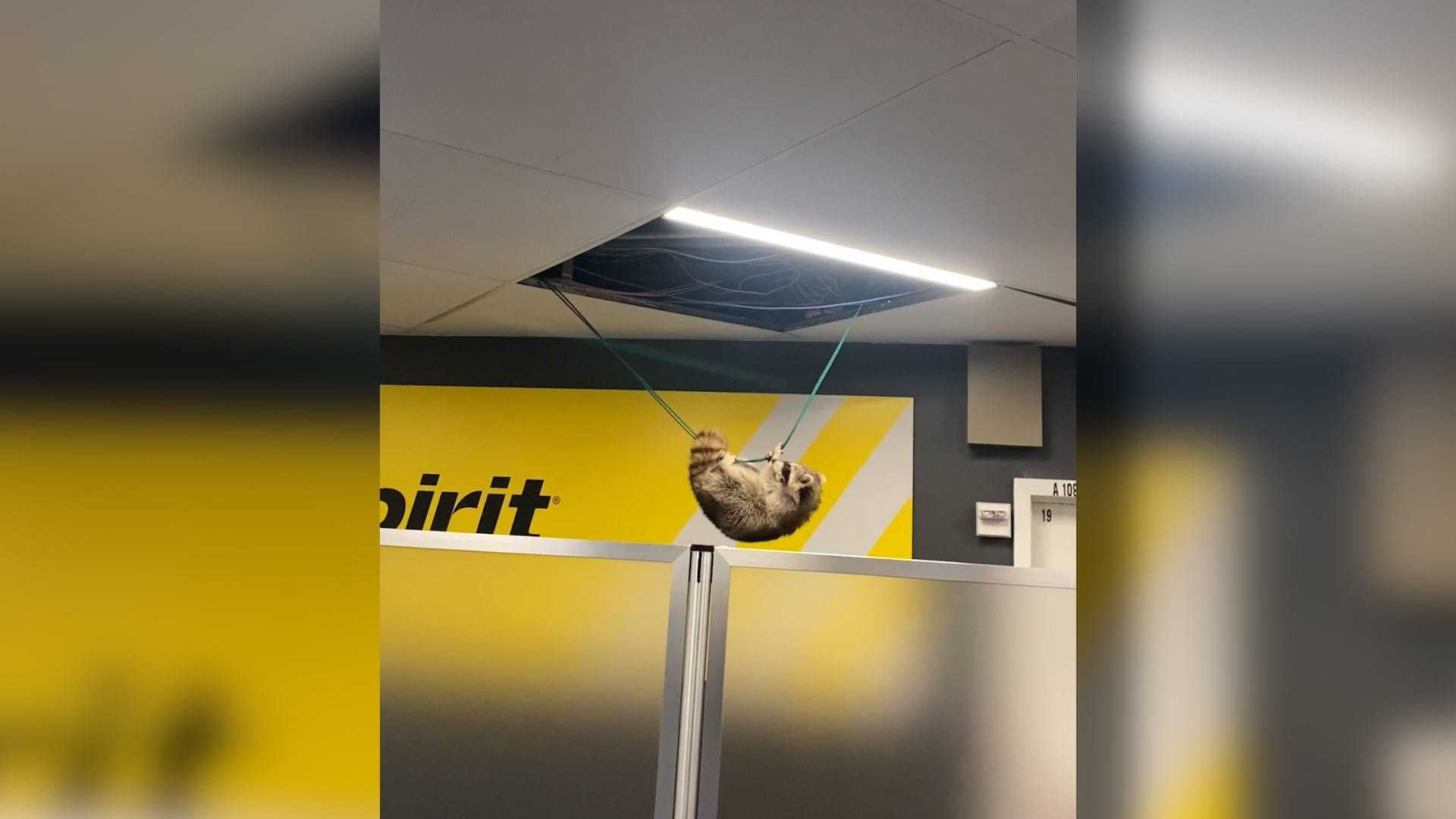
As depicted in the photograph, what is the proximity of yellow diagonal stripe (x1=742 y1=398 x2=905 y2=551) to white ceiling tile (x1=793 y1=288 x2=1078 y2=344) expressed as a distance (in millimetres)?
283

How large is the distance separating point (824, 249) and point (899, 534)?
1.66 metres

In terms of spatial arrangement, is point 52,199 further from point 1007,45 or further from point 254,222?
point 1007,45

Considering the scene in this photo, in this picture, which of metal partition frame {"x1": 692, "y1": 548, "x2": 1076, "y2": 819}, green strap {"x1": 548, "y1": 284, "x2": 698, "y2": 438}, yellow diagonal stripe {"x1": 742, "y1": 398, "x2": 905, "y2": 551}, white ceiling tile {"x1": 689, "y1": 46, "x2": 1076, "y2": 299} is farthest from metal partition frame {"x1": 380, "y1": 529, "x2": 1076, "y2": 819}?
yellow diagonal stripe {"x1": 742, "y1": 398, "x2": 905, "y2": 551}

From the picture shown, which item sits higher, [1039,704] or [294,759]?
[294,759]

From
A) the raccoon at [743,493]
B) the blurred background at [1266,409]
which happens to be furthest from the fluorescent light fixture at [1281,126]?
the raccoon at [743,493]

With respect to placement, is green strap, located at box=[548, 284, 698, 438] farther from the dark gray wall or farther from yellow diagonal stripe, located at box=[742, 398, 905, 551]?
yellow diagonal stripe, located at box=[742, 398, 905, 551]

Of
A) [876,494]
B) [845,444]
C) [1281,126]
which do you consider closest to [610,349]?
[845,444]

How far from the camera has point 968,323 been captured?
330cm

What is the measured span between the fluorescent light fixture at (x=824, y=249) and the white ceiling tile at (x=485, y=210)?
15 centimetres

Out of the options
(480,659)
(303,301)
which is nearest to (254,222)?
(303,301)

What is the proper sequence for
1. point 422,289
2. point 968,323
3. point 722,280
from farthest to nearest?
point 968,323
point 422,289
point 722,280

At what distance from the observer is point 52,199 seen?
3.7 inches

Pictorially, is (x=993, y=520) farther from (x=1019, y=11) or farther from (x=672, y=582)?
(x=1019, y=11)

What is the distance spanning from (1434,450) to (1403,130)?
50 mm
